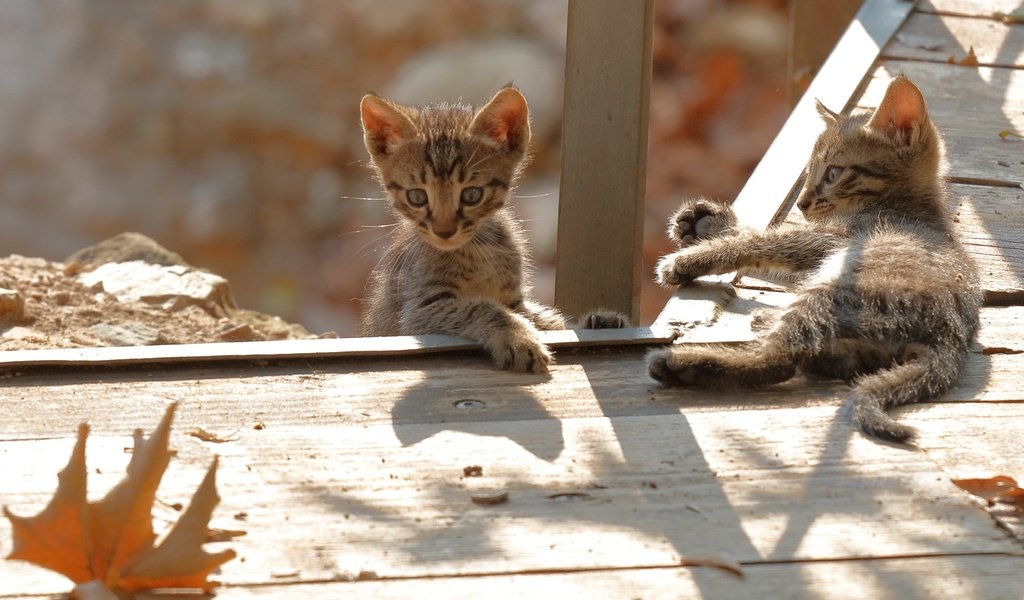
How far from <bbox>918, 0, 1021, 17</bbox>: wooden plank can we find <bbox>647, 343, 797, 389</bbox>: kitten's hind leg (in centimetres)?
390

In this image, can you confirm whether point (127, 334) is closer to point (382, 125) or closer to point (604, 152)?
point (382, 125)

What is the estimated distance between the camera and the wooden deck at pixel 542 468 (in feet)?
6.15

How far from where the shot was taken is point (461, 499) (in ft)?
6.93

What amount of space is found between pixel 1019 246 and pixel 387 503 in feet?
8.05

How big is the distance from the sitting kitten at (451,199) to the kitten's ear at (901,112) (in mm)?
1149

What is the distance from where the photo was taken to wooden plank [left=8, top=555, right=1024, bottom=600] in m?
1.82

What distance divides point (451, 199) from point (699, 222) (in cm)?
81

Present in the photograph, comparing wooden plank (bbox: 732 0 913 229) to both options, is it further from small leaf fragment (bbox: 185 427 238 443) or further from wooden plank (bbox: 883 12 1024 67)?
small leaf fragment (bbox: 185 427 238 443)

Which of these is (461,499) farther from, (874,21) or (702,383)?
(874,21)

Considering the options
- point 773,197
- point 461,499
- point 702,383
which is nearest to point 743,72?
point 773,197

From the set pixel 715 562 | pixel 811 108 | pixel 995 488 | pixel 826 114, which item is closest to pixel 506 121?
pixel 826 114

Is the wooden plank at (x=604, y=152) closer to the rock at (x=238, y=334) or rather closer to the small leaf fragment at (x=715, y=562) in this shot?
the rock at (x=238, y=334)

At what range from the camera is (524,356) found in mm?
2826

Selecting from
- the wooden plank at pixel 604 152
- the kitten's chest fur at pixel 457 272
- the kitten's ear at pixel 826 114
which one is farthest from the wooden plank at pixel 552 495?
the kitten's ear at pixel 826 114
